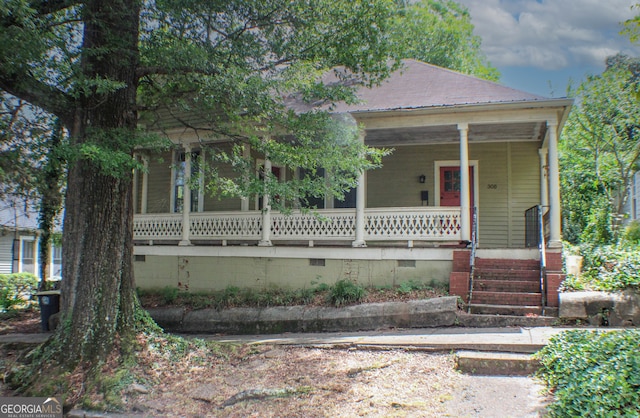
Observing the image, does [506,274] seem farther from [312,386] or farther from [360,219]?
[312,386]

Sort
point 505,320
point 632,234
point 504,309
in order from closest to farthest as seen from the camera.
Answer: point 505,320 < point 504,309 < point 632,234

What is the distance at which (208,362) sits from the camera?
6.83 m

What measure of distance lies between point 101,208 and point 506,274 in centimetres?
733

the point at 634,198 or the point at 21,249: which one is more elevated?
the point at 634,198

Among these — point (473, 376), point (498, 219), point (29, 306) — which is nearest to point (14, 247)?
point (29, 306)

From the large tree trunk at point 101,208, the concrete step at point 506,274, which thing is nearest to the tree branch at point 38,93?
the large tree trunk at point 101,208

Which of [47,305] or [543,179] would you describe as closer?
[47,305]

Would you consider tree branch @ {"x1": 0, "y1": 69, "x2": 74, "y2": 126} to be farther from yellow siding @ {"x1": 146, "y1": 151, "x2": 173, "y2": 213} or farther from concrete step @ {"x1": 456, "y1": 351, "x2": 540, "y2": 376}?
yellow siding @ {"x1": 146, "y1": 151, "x2": 173, "y2": 213}

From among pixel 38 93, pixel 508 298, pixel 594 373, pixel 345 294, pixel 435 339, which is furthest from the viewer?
pixel 345 294

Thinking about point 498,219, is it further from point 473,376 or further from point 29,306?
point 29,306

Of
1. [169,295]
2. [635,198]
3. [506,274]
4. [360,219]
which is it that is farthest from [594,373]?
[635,198]

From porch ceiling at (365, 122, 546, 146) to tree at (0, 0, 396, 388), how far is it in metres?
2.97

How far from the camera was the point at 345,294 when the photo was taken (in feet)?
29.0

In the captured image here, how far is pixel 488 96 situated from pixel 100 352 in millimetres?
9000
